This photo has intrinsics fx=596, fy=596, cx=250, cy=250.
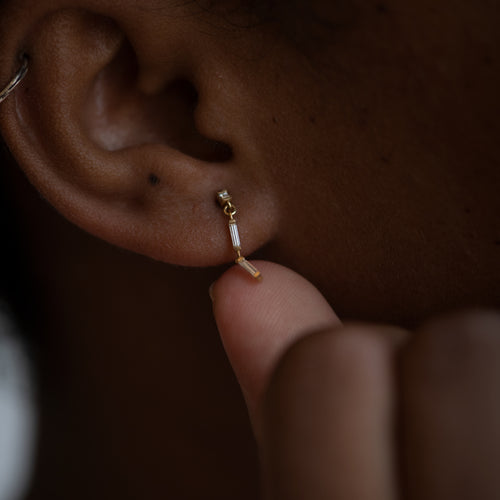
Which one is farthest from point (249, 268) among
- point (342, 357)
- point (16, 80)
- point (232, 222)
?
point (16, 80)

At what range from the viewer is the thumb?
23.4 inches

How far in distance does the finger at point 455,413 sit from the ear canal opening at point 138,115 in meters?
0.33

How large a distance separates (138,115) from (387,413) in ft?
1.41

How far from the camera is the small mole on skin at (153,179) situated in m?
0.66

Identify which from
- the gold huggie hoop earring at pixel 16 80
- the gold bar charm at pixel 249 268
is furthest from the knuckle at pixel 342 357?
the gold huggie hoop earring at pixel 16 80

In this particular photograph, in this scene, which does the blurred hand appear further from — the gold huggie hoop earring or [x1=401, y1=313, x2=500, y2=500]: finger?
the gold huggie hoop earring

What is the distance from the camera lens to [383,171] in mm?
624

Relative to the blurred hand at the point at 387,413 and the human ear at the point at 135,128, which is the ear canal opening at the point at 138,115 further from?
the blurred hand at the point at 387,413

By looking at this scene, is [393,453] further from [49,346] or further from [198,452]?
[49,346]

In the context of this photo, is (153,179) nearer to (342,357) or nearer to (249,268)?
(249,268)

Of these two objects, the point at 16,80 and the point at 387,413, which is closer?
the point at 387,413

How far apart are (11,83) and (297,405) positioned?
1.45 ft

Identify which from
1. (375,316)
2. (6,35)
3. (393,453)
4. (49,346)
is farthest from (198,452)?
(6,35)

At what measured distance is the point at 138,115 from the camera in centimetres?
70
